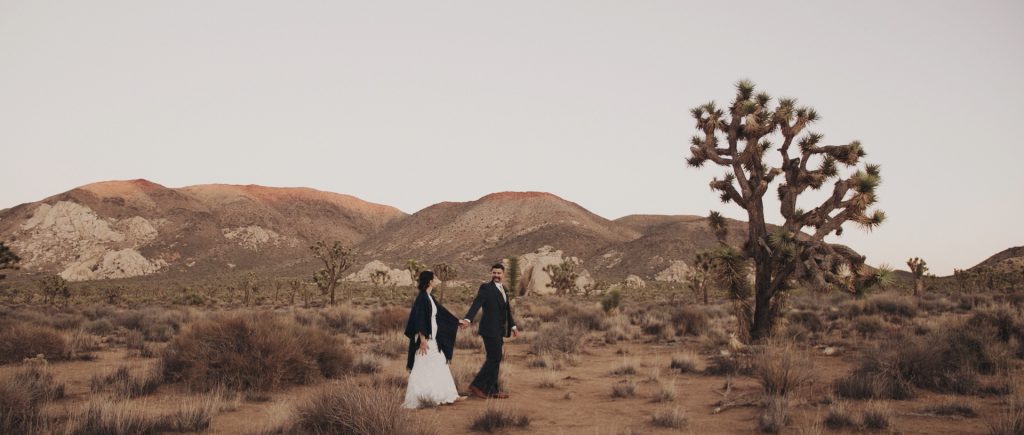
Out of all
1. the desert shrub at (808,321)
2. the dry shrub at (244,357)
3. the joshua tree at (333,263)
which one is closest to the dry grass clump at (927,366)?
the desert shrub at (808,321)

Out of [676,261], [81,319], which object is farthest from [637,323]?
[676,261]

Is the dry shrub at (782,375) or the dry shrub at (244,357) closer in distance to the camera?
the dry shrub at (782,375)

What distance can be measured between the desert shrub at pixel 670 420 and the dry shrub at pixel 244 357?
6.15 m

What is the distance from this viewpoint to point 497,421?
7.76m

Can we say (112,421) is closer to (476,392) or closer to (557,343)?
(476,392)

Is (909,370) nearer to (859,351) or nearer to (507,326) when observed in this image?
(859,351)

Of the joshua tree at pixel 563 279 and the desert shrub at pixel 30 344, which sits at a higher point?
the joshua tree at pixel 563 279

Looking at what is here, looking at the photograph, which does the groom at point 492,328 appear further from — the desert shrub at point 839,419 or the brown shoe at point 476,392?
the desert shrub at point 839,419

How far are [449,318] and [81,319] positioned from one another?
64.0 ft

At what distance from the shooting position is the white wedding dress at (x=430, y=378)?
8.53 metres

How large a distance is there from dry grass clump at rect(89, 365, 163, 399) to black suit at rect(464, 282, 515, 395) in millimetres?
5142

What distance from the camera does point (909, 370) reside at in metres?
9.81

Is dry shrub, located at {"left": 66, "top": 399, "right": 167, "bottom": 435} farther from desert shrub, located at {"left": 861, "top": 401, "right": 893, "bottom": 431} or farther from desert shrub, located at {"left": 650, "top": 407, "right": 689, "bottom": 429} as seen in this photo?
desert shrub, located at {"left": 861, "top": 401, "right": 893, "bottom": 431}

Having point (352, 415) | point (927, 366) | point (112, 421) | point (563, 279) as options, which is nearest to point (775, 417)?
point (927, 366)
